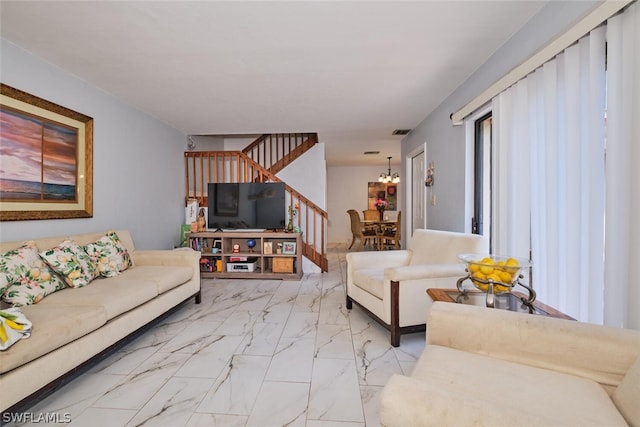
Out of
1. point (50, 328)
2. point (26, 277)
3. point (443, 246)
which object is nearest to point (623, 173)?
point (443, 246)

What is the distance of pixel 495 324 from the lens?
123 cm

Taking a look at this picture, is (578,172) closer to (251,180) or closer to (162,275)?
(162,275)

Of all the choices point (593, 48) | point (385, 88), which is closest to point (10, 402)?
point (593, 48)

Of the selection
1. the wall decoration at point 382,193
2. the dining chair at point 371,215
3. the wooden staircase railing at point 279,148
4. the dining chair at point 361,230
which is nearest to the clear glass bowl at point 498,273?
the wooden staircase railing at point 279,148

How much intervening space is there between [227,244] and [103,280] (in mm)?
2418

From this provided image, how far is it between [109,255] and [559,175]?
3439mm

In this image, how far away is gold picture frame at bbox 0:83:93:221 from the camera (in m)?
2.21

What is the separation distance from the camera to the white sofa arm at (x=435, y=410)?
0.68 meters

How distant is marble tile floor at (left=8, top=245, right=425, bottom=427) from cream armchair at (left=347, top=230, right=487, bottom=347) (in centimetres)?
19

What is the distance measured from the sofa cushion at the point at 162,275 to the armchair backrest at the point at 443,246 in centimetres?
230

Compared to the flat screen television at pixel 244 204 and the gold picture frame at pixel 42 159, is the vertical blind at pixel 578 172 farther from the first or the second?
the gold picture frame at pixel 42 159

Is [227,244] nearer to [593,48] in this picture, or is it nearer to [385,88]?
[385,88]

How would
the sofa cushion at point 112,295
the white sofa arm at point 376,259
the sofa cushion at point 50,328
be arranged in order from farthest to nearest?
the white sofa arm at point 376,259
the sofa cushion at point 112,295
the sofa cushion at point 50,328

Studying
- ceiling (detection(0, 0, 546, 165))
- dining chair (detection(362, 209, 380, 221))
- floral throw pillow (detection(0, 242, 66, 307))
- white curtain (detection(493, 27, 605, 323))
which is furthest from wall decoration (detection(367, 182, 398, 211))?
floral throw pillow (detection(0, 242, 66, 307))
